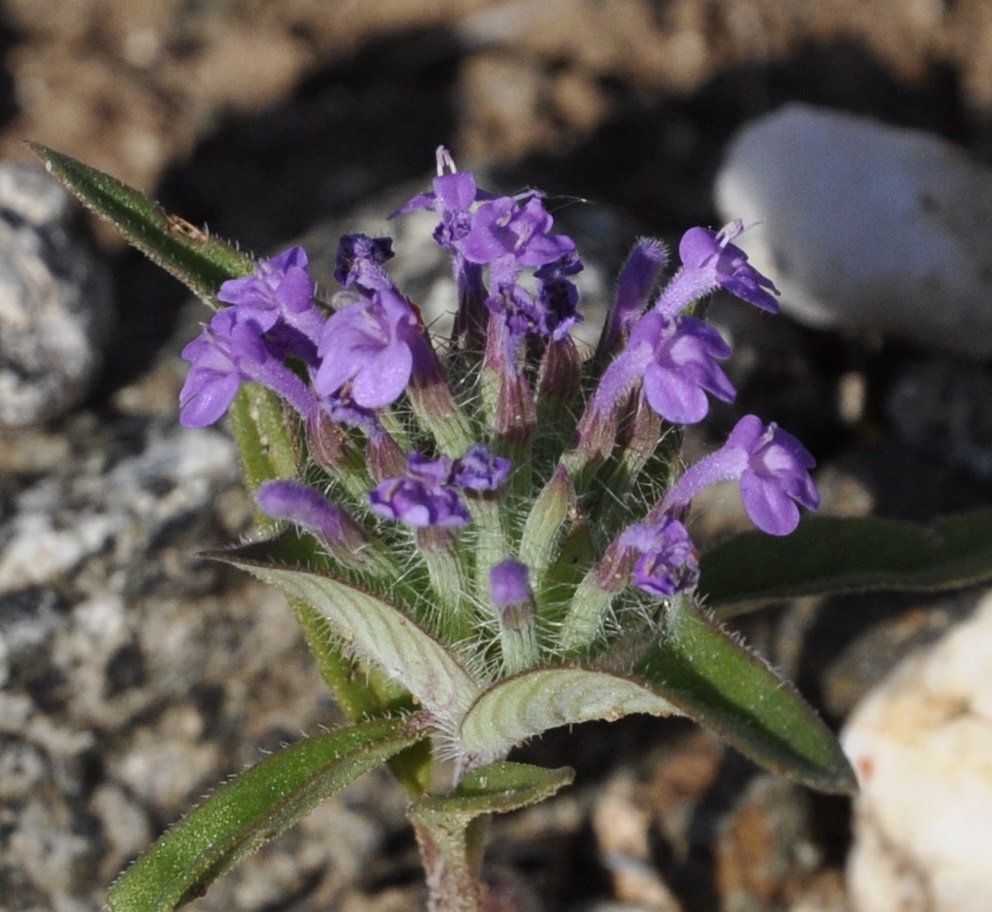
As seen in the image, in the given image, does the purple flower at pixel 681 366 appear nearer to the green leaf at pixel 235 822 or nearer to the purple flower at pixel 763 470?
the purple flower at pixel 763 470

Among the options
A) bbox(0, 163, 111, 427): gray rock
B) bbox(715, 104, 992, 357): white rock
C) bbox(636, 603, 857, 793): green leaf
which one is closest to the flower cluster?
bbox(636, 603, 857, 793): green leaf

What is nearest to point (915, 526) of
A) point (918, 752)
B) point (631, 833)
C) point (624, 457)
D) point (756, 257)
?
point (624, 457)

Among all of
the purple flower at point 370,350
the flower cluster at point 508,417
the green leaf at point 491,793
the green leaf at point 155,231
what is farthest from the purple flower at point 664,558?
the green leaf at point 155,231

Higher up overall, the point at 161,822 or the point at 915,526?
the point at 915,526

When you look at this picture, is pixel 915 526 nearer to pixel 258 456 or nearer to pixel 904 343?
pixel 258 456

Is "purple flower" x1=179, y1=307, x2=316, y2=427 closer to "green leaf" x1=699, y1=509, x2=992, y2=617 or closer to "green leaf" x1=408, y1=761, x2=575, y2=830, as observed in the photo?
"green leaf" x1=408, y1=761, x2=575, y2=830

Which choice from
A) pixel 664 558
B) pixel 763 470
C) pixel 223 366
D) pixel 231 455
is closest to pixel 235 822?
pixel 223 366
